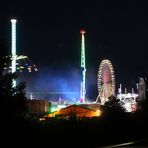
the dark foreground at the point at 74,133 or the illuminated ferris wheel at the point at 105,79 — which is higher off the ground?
the illuminated ferris wheel at the point at 105,79

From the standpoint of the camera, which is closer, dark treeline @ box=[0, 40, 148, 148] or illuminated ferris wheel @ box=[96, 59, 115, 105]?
dark treeline @ box=[0, 40, 148, 148]

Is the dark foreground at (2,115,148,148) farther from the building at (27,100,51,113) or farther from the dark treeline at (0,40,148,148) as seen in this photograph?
the building at (27,100,51,113)

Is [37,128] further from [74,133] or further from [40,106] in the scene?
[40,106]

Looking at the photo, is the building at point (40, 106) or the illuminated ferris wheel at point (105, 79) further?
the illuminated ferris wheel at point (105, 79)

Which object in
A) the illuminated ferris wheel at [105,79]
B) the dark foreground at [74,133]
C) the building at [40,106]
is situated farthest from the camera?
the illuminated ferris wheel at [105,79]

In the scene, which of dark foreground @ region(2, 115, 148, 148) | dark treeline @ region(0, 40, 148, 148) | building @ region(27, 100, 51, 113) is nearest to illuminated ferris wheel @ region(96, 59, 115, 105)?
building @ region(27, 100, 51, 113)

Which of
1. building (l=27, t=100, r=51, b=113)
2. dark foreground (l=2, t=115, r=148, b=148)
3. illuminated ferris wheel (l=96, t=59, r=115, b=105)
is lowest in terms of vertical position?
dark foreground (l=2, t=115, r=148, b=148)

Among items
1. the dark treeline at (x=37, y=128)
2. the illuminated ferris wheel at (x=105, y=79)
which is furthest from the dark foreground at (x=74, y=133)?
the illuminated ferris wheel at (x=105, y=79)

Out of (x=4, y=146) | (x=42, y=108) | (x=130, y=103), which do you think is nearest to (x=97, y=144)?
(x=4, y=146)

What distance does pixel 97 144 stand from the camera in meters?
29.7

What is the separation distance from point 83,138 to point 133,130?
421 inches

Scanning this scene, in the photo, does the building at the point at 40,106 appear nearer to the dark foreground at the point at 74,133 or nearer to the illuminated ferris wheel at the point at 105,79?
the illuminated ferris wheel at the point at 105,79

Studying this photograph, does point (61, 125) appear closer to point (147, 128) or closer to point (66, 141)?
point (66, 141)

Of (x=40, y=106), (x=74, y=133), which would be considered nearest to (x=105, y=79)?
(x=40, y=106)
